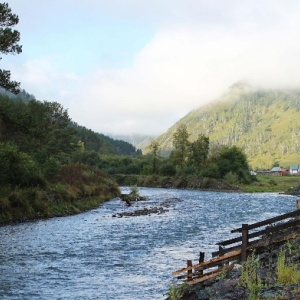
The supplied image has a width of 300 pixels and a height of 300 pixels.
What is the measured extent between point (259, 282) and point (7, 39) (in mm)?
34533

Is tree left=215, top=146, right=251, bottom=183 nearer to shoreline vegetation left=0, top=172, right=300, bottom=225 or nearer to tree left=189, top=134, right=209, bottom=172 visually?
tree left=189, top=134, right=209, bottom=172

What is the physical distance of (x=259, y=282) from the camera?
16.4 metres

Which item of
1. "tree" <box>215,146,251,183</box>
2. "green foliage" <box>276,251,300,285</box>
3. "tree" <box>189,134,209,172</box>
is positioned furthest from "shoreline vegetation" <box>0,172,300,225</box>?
"tree" <box>189,134,209,172</box>

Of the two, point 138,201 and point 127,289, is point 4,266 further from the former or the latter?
point 138,201

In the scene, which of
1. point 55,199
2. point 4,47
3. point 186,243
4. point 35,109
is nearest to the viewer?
point 186,243

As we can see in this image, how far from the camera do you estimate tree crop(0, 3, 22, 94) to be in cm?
4169

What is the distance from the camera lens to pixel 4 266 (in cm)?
2681

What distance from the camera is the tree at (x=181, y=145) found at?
6964 inches

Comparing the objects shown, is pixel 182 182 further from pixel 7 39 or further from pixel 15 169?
pixel 7 39

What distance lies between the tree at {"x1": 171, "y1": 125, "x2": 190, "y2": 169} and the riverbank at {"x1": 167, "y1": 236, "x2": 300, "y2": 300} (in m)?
155

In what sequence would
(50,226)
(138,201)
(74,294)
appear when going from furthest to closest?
(138,201) → (50,226) → (74,294)

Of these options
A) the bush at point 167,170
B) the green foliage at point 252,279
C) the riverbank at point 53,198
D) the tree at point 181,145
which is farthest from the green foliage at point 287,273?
the tree at point 181,145

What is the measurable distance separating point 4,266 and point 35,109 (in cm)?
7943

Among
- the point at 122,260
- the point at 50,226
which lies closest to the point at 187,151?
the point at 50,226
